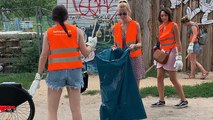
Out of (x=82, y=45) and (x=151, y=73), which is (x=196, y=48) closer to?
(x=151, y=73)

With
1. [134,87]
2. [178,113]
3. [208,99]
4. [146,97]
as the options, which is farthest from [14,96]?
[208,99]

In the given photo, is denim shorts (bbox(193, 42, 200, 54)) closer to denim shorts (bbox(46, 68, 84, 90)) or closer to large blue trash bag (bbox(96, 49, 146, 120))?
large blue trash bag (bbox(96, 49, 146, 120))

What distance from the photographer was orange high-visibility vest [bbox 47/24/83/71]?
17.2 ft

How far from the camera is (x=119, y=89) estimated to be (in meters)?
5.90

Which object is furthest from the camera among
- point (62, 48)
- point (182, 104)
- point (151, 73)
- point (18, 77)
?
point (18, 77)

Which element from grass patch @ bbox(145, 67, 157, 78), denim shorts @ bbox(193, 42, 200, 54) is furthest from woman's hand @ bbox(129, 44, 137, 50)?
grass patch @ bbox(145, 67, 157, 78)

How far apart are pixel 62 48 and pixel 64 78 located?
0.35 m

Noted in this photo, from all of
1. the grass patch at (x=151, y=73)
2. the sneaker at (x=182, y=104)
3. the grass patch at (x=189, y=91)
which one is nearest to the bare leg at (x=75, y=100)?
the sneaker at (x=182, y=104)

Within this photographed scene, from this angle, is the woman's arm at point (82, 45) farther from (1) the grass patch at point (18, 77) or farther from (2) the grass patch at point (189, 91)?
(1) the grass patch at point (18, 77)

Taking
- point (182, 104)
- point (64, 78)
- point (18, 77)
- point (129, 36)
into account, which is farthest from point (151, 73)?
point (64, 78)

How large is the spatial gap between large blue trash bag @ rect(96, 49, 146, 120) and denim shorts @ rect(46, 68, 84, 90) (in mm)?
654

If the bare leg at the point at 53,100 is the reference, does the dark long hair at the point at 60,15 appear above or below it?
above

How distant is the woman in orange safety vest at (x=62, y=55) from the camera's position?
5258 mm

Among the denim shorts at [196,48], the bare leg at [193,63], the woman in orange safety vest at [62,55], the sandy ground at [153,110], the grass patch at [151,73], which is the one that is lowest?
the sandy ground at [153,110]
